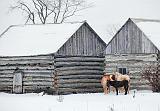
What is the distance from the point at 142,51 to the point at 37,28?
8369 mm

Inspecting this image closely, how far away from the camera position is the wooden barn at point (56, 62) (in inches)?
1287

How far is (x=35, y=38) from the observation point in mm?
35531

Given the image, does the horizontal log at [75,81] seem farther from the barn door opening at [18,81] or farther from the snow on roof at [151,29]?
the snow on roof at [151,29]

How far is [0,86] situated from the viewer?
34969 millimetres

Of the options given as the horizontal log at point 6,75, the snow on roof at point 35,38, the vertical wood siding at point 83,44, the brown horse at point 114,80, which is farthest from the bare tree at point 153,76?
the horizontal log at point 6,75

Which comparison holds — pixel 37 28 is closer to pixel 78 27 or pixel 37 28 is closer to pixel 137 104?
pixel 78 27

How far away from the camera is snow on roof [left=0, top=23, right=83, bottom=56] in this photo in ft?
110

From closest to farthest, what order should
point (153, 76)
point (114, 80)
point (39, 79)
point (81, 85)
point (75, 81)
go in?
1. point (114, 80)
2. point (153, 76)
3. point (39, 79)
4. point (75, 81)
5. point (81, 85)

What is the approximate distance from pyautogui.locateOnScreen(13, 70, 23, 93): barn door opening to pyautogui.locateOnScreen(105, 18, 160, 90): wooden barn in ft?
20.2

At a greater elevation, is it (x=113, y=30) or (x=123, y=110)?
(x=113, y=30)

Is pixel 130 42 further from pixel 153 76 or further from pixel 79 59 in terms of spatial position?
pixel 79 59

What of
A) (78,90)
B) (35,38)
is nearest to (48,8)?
(35,38)

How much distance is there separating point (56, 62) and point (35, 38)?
3.81 m

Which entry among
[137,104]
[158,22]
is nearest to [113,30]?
[158,22]
